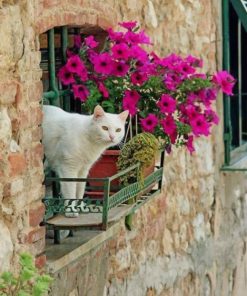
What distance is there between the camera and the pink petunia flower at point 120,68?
527 cm

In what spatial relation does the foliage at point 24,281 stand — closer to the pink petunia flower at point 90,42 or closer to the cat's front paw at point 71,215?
the cat's front paw at point 71,215

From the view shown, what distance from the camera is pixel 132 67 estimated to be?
538 centimetres

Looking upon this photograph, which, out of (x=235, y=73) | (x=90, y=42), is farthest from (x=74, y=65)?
(x=235, y=73)

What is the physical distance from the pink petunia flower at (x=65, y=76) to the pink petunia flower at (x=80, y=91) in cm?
7

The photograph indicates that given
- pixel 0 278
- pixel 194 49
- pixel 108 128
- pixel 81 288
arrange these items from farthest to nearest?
1. pixel 194 49
2. pixel 81 288
3. pixel 108 128
4. pixel 0 278

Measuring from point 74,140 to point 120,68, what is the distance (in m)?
0.64

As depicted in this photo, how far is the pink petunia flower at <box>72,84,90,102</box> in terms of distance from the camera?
525cm

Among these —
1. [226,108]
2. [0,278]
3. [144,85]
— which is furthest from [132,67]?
[226,108]

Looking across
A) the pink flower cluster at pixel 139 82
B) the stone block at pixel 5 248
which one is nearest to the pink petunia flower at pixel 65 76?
the pink flower cluster at pixel 139 82

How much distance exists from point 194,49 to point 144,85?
2.12m

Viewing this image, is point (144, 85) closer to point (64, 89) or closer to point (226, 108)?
point (64, 89)

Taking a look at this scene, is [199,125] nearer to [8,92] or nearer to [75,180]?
[75,180]

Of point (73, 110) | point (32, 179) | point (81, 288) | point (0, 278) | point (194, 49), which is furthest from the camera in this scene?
point (194, 49)

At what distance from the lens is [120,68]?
528 centimetres
